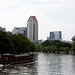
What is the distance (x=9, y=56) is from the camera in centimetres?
6141

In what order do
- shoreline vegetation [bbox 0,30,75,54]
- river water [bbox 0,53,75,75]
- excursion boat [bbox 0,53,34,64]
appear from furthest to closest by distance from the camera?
shoreline vegetation [bbox 0,30,75,54] < excursion boat [bbox 0,53,34,64] < river water [bbox 0,53,75,75]

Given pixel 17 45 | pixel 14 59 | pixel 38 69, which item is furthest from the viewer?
pixel 17 45

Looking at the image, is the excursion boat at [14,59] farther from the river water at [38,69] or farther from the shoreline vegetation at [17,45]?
the shoreline vegetation at [17,45]

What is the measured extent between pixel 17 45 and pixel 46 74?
182ft

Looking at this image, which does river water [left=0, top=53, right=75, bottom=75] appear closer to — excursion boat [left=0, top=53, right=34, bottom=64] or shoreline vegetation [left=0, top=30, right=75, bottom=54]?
excursion boat [left=0, top=53, right=34, bottom=64]

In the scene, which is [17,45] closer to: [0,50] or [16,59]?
[0,50]

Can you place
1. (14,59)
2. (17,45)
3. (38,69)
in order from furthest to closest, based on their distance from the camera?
(17,45), (14,59), (38,69)

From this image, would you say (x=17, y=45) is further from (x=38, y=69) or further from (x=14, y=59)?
(x=38, y=69)

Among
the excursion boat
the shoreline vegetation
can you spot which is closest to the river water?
the excursion boat

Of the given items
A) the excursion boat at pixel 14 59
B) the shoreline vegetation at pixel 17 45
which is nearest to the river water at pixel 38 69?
the excursion boat at pixel 14 59

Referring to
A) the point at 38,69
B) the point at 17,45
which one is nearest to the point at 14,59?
the point at 38,69

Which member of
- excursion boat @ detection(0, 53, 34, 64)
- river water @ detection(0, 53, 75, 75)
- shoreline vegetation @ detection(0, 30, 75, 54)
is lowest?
river water @ detection(0, 53, 75, 75)

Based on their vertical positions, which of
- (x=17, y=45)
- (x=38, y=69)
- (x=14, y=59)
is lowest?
(x=38, y=69)

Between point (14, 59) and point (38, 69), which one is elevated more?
point (14, 59)
